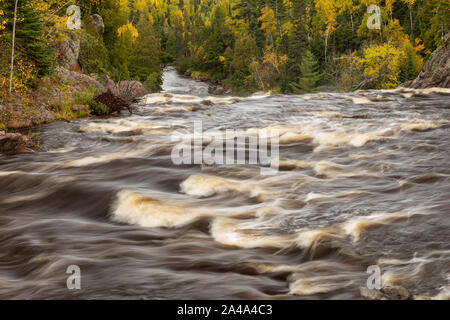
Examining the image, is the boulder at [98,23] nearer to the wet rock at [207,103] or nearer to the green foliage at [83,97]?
the wet rock at [207,103]

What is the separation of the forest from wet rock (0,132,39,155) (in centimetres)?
401

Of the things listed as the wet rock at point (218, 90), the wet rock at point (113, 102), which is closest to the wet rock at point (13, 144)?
the wet rock at point (113, 102)

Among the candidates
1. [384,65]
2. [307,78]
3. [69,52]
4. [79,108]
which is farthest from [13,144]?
[307,78]

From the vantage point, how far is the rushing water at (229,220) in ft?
14.0

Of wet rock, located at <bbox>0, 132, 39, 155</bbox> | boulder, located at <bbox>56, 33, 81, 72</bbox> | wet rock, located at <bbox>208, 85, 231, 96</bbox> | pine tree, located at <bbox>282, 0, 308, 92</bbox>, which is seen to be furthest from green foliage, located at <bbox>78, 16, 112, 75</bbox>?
wet rock, located at <bbox>208, 85, 231, 96</bbox>

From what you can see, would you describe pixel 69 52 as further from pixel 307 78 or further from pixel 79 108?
pixel 307 78

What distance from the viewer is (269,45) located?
7550cm

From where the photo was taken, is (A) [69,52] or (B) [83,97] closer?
(B) [83,97]

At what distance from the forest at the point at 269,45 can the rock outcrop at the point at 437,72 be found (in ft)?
15.1

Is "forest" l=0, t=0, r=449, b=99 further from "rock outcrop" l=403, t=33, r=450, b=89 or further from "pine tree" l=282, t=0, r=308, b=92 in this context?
"rock outcrop" l=403, t=33, r=450, b=89

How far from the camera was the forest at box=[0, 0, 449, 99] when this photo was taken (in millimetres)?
17531

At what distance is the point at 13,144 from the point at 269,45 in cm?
6826

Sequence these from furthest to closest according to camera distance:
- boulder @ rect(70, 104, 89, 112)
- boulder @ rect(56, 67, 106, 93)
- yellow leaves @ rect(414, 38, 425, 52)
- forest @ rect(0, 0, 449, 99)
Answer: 1. yellow leaves @ rect(414, 38, 425, 52)
2. boulder @ rect(56, 67, 106, 93)
3. forest @ rect(0, 0, 449, 99)
4. boulder @ rect(70, 104, 89, 112)

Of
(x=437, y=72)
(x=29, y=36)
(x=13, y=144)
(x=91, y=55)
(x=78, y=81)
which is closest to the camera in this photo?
(x=13, y=144)
